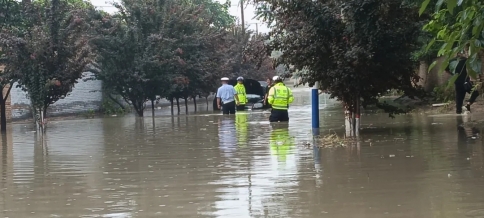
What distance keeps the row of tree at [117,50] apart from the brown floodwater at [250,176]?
3.49 metres

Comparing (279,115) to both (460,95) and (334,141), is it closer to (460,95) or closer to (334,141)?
(460,95)

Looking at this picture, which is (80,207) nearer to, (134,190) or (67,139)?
(134,190)

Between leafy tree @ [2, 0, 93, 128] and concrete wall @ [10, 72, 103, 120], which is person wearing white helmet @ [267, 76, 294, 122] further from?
concrete wall @ [10, 72, 103, 120]

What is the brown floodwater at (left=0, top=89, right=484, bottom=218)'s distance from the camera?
7.43 meters

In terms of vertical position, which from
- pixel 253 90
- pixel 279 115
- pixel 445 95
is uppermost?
pixel 253 90

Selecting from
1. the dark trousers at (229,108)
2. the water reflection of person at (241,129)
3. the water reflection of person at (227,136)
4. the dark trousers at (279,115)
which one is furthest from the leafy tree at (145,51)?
the dark trousers at (279,115)

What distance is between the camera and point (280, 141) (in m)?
Answer: 14.2

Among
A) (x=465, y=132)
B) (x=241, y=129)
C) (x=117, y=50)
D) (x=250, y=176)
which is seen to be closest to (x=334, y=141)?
(x=465, y=132)

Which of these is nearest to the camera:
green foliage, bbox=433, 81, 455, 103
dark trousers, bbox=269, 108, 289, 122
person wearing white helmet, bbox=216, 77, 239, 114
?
dark trousers, bbox=269, 108, 289, 122

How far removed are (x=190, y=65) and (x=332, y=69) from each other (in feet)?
58.5

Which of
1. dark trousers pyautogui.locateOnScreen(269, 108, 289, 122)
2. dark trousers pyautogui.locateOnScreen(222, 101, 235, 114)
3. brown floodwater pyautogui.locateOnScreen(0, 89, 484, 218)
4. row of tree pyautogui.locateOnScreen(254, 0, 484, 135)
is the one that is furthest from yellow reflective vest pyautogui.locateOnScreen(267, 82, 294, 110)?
dark trousers pyautogui.locateOnScreen(222, 101, 235, 114)

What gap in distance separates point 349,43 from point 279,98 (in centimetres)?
622

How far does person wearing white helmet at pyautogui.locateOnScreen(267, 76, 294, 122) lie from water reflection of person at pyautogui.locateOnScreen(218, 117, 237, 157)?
1.21m

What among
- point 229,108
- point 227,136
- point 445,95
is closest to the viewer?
point 227,136
